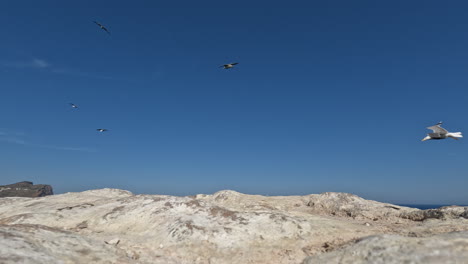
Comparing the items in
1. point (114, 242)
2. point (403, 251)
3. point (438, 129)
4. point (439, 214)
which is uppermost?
point (438, 129)

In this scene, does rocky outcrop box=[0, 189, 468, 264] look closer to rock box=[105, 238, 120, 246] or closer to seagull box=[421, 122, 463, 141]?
rock box=[105, 238, 120, 246]

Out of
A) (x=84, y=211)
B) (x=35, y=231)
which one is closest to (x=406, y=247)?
(x=35, y=231)

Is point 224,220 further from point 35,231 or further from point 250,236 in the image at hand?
point 35,231

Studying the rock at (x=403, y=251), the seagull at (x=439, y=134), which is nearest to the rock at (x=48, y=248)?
the rock at (x=403, y=251)

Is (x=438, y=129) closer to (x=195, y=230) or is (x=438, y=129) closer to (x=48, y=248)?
(x=195, y=230)

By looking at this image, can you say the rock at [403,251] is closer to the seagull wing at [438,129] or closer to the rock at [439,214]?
the seagull wing at [438,129]

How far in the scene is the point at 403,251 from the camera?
384 inches

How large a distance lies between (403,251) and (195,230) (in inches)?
386

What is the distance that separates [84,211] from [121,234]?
565 centimetres

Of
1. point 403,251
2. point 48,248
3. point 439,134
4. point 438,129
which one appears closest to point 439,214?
point 439,134

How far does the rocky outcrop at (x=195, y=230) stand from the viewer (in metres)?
13.0

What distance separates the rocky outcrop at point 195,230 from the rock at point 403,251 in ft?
4.75

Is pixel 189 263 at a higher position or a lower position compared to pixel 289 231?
lower

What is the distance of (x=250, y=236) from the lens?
49.0 ft
